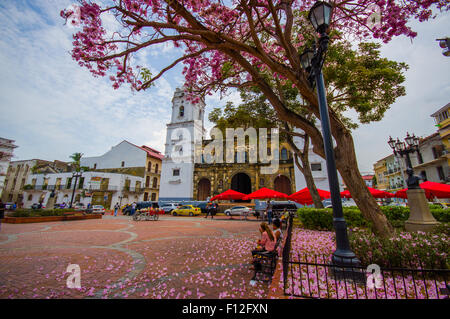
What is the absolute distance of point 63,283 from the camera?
3.91 metres

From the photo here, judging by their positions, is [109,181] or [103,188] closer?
[103,188]

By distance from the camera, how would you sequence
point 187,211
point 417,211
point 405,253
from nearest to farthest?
point 405,253
point 417,211
point 187,211

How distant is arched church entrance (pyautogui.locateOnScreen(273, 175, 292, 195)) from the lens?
1040 inches

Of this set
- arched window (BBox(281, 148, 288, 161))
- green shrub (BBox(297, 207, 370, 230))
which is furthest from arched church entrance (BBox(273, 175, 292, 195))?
green shrub (BBox(297, 207, 370, 230))

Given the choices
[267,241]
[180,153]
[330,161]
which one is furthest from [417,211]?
[180,153]

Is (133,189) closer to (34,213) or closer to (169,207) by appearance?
(169,207)

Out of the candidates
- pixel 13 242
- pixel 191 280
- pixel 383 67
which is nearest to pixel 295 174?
pixel 383 67

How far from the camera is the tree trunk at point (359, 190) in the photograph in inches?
211

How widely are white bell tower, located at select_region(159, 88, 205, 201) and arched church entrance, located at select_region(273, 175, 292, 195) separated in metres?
13.0

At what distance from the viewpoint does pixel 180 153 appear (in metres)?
31.2

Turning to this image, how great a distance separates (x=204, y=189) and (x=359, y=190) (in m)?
26.1

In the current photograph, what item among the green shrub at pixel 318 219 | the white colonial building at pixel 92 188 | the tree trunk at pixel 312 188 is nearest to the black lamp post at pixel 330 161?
the green shrub at pixel 318 219

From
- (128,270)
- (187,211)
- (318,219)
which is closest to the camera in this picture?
(128,270)
